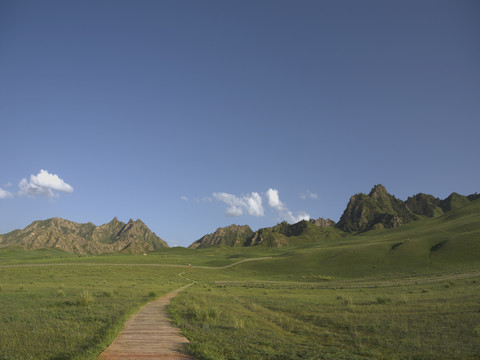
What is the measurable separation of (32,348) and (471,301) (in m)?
32.6

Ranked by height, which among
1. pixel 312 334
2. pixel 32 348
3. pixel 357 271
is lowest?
pixel 357 271

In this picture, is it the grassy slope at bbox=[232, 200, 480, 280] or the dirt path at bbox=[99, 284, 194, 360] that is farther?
the grassy slope at bbox=[232, 200, 480, 280]

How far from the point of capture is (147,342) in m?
12.6

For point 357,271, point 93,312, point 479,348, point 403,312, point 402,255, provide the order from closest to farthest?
1. point 479,348
2. point 93,312
3. point 403,312
4. point 357,271
5. point 402,255

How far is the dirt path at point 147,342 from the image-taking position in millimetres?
10797

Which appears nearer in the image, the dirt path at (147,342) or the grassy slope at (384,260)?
the dirt path at (147,342)

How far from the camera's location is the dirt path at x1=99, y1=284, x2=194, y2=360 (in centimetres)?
1080

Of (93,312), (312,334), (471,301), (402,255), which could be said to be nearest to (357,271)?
(402,255)

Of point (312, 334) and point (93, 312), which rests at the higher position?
point (93, 312)

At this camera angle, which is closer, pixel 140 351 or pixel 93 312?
pixel 140 351

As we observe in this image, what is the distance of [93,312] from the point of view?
65.5 feet

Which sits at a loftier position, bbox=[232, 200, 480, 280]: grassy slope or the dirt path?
the dirt path

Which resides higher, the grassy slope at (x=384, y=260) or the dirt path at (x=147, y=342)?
the dirt path at (x=147, y=342)

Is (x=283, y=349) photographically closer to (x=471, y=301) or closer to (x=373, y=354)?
(x=373, y=354)
